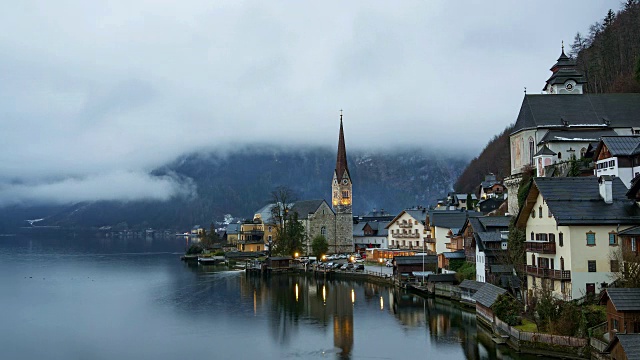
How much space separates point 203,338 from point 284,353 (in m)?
7.13

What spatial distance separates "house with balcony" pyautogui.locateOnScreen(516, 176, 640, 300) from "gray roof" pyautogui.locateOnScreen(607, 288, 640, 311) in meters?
6.68

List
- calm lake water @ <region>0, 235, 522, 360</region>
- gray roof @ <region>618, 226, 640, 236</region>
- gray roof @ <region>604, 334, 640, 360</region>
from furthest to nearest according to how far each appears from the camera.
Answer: calm lake water @ <region>0, 235, 522, 360</region>
gray roof @ <region>618, 226, 640, 236</region>
gray roof @ <region>604, 334, 640, 360</region>

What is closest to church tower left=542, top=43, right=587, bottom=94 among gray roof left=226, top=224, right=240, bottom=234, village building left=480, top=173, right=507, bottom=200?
village building left=480, top=173, right=507, bottom=200

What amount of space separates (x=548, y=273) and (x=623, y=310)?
10477 millimetres

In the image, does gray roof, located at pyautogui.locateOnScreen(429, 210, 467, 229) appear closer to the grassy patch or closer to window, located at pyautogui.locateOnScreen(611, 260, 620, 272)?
the grassy patch

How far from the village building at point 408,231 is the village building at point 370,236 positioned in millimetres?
12829

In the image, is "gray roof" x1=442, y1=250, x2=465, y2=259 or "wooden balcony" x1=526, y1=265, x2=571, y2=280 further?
"gray roof" x1=442, y1=250, x2=465, y2=259

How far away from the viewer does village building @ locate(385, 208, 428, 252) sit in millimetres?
84688

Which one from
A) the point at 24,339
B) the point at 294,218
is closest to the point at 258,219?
the point at 294,218

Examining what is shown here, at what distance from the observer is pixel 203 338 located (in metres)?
39.1

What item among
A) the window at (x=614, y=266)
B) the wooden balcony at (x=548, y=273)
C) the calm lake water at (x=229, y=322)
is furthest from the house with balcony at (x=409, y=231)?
the window at (x=614, y=266)

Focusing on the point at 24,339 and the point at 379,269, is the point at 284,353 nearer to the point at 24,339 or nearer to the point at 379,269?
the point at 24,339

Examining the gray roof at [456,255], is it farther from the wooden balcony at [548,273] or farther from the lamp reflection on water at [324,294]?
the wooden balcony at [548,273]

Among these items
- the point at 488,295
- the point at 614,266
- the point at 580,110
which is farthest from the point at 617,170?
the point at 580,110
